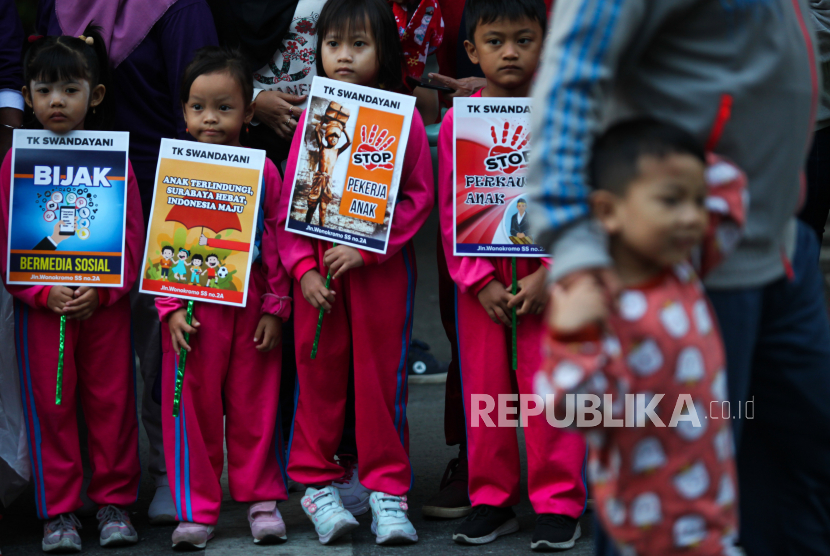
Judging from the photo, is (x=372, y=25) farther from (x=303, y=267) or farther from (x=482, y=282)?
(x=482, y=282)

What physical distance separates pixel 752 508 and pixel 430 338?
3.78 m

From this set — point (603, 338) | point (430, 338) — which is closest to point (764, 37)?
point (603, 338)

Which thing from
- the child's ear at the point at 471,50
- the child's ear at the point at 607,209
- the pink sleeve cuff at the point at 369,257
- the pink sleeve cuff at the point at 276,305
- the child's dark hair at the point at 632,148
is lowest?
the pink sleeve cuff at the point at 276,305

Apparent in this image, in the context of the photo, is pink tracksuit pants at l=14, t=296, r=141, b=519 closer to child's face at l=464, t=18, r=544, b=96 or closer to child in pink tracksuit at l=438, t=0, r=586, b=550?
child in pink tracksuit at l=438, t=0, r=586, b=550

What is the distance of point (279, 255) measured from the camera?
3.22m

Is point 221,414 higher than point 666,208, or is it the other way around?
point 666,208

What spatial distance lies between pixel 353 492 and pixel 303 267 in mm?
869

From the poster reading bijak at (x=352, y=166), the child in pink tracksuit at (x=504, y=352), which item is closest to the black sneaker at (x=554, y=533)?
the child in pink tracksuit at (x=504, y=352)

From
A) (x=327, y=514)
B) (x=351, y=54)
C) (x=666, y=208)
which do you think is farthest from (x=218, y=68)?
(x=666, y=208)

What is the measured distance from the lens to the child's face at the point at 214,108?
3.17 meters

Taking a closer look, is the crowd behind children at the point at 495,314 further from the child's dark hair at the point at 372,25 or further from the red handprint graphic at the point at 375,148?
the red handprint graphic at the point at 375,148

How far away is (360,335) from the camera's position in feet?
10.4

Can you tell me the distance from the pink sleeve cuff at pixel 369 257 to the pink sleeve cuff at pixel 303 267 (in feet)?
0.55

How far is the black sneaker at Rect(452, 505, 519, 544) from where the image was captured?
3.08 metres
